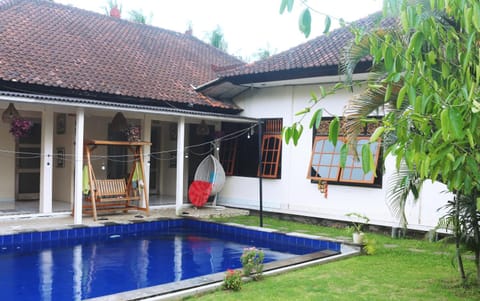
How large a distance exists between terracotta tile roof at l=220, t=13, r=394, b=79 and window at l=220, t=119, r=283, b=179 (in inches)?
61.5

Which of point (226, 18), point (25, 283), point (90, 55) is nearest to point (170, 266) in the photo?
point (25, 283)

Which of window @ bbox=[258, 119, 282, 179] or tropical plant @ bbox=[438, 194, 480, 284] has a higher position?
window @ bbox=[258, 119, 282, 179]

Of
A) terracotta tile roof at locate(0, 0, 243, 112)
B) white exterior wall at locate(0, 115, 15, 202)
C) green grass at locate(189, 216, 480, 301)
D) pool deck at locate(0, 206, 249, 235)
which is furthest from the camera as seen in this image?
white exterior wall at locate(0, 115, 15, 202)

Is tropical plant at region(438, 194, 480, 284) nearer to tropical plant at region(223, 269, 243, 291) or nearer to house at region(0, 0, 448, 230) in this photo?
tropical plant at region(223, 269, 243, 291)

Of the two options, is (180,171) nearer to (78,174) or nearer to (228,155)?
(228,155)

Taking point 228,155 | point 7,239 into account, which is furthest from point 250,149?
point 7,239

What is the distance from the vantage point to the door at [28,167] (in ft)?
44.1

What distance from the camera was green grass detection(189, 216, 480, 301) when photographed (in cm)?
574

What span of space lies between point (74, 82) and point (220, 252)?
5555mm

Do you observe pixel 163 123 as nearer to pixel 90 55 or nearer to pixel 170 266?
pixel 90 55

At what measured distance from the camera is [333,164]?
464 inches

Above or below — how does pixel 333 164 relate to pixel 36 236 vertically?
above

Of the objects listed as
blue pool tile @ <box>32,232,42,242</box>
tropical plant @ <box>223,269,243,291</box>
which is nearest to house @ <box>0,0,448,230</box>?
blue pool tile @ <box>32,232,42,242</box>

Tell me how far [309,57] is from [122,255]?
6812 millimetres
